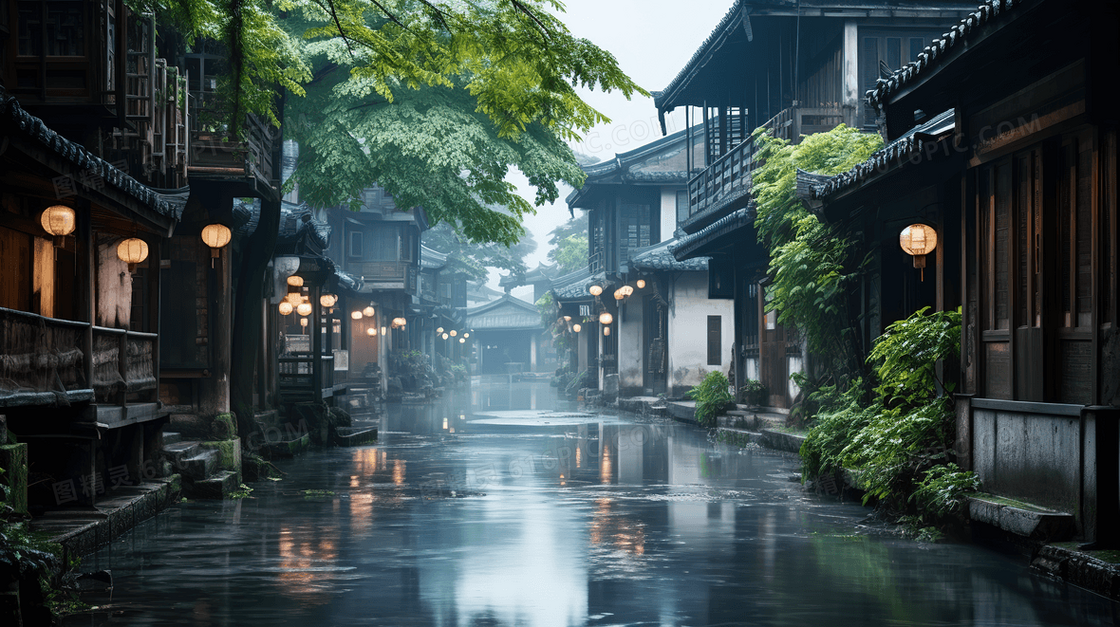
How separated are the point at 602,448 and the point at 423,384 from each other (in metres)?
28.6

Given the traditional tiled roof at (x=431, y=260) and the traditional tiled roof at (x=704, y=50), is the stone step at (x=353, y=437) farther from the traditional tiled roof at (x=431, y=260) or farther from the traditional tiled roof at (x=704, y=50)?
the traditional tiled roof at (x=431, y=260)

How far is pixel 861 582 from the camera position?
28.1ft

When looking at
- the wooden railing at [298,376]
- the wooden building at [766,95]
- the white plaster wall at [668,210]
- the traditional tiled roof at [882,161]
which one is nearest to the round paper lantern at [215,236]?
the wooden railing at [298,376]

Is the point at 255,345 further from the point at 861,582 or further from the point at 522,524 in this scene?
the point at 861,582

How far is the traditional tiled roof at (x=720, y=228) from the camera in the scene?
73.7 feet

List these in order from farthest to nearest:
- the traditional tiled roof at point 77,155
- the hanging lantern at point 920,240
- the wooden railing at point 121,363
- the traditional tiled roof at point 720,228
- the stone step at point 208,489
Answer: the traditional tiled roof at point 720,228, the stone step at point 208,489, the hanging lantern at point 920,240, the wooden railing at point 121,363, the traditional tiled roof at point 77,155

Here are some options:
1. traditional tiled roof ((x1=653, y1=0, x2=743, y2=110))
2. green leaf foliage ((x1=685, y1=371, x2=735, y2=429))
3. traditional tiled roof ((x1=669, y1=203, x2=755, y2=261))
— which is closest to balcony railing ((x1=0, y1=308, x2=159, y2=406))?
traditional tiled roof ((x1=669, y1=203, x2=755, y2=261))

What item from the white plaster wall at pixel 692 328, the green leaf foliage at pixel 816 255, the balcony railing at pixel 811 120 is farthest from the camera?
the white plaster wall at pixel 692 328

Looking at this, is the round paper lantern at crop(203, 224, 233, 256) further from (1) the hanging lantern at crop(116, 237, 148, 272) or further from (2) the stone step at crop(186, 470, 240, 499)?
(2) the stone step at crop(186, 470, 240, 499)

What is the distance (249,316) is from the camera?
18.5 meters

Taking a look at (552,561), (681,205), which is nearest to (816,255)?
(552,561)

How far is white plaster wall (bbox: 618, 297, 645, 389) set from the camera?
134ft

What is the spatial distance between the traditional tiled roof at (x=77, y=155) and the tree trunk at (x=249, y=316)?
492 centimetres

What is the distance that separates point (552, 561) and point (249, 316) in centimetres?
1058
